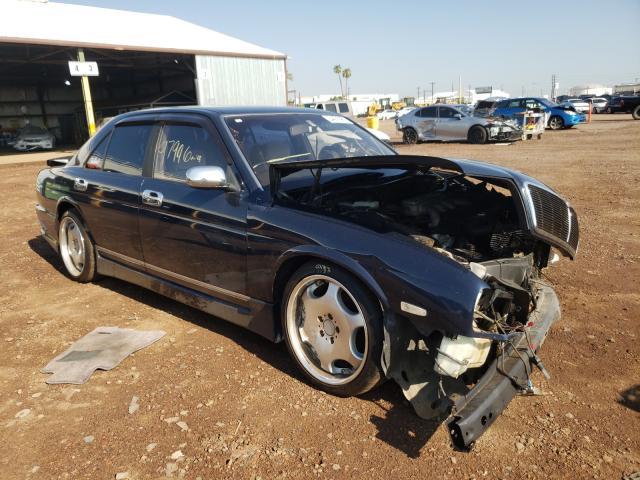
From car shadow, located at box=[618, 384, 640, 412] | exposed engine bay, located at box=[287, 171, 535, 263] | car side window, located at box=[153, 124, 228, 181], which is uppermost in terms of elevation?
car side window, located at box=[153, 124, 228, 181]

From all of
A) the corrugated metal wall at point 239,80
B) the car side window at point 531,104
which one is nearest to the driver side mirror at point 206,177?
the corrugated metal wall at point 239,80

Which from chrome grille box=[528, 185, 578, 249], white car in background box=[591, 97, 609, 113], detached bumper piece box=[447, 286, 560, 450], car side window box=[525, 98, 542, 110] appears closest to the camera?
detached bumper piece box=[447, 286, 560, 450]

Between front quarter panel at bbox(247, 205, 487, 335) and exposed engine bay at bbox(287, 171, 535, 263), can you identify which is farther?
exposed engine bay at bbox(287, 171, 535, 263)

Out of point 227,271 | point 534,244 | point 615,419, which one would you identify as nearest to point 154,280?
point 227,271

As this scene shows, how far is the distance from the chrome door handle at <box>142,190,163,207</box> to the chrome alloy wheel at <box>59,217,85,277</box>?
136 cm

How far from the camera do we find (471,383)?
2631 millimetres

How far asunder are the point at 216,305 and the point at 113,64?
26.7m

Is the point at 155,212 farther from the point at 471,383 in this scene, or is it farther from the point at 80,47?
the point at 80,47

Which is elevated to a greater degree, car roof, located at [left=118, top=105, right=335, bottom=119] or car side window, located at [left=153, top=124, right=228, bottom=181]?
car roof, located at [left=118, top=105, right=335, bottom=119]

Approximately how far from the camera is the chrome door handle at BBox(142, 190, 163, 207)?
3.58 metres

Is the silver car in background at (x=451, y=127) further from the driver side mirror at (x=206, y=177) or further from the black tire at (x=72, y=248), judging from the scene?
the driver side mirror at (x=206, y=177)

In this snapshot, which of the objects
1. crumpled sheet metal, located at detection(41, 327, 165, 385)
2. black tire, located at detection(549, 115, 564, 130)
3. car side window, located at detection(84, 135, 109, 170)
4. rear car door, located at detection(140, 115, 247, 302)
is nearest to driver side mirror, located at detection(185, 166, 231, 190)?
rear car door, located at detection(140, 115, 247, 302)

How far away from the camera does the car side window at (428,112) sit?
19836 millimetres

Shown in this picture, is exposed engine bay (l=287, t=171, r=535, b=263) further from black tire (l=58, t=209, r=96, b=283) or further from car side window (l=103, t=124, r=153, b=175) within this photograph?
black tire (l=58, t=209, r=96, b=283)
